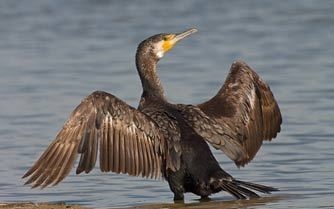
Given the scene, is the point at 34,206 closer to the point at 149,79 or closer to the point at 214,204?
the point at 214,204

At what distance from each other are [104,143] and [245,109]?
192 centimetres

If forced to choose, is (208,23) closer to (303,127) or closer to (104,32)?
(104,32)

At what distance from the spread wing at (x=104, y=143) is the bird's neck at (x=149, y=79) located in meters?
1.01

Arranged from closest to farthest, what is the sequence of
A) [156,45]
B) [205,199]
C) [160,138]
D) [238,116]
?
1. [160,138]
2. [205,199]
3. [238,116]
4. [156,45]

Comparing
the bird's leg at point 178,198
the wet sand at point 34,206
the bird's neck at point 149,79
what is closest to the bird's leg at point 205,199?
the bird's leg at point 178,198

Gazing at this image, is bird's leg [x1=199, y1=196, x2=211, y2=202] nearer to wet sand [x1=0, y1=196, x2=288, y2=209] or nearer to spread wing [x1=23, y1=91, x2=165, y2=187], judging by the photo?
wet sand [x1=0, y1=196, x2=288, y2=209]

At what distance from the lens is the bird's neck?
12.6 m

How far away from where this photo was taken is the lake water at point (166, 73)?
12.5 metres

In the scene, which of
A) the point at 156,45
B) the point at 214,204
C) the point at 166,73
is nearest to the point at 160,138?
the point at 214,204

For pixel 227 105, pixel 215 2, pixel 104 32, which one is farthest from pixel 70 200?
pixel 215 2

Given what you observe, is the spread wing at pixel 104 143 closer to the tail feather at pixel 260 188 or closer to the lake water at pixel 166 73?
the lake water at pixel 166 73

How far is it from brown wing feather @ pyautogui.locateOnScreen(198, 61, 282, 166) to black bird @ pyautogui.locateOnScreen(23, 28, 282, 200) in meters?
0.01

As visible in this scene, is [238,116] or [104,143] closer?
[104,143]

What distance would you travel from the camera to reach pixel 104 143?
1137 centimetres
